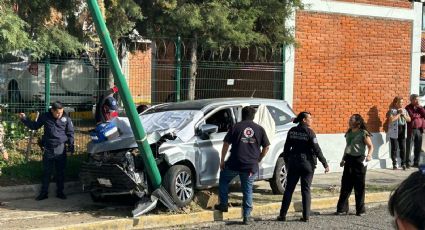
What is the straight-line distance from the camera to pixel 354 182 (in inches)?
376

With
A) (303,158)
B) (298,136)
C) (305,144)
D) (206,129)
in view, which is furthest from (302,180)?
(206,129)

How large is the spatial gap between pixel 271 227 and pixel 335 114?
724cm

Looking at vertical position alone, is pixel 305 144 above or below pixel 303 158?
above

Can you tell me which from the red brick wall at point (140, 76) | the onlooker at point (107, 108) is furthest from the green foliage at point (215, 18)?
the onlooker at point (107, 108)

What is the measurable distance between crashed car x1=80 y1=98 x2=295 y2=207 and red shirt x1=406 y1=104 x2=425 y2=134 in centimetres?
592

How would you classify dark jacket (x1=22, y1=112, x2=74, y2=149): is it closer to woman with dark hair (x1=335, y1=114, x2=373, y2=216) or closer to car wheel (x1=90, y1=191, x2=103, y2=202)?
car wheel (x1=90, y1=191, x2=103, y2=202)

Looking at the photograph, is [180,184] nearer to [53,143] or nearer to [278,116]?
[53,143]

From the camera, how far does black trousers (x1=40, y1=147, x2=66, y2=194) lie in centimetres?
1012

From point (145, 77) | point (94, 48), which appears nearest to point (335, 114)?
point (145, 77)

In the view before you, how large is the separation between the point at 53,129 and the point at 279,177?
416 centimetres

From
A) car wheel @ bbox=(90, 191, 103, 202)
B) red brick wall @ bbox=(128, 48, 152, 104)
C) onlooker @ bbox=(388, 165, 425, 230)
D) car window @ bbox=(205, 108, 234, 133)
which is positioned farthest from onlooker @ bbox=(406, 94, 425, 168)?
onlooker @ bbox=(388, 165, 425, 230)

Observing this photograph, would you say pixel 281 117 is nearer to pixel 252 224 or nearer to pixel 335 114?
pixel 252 224

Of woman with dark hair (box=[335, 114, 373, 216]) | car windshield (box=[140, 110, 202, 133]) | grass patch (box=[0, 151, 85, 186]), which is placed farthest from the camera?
grass patch (box=[0, 151, 85, 186])

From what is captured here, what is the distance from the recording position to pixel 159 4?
1212 centimetres
